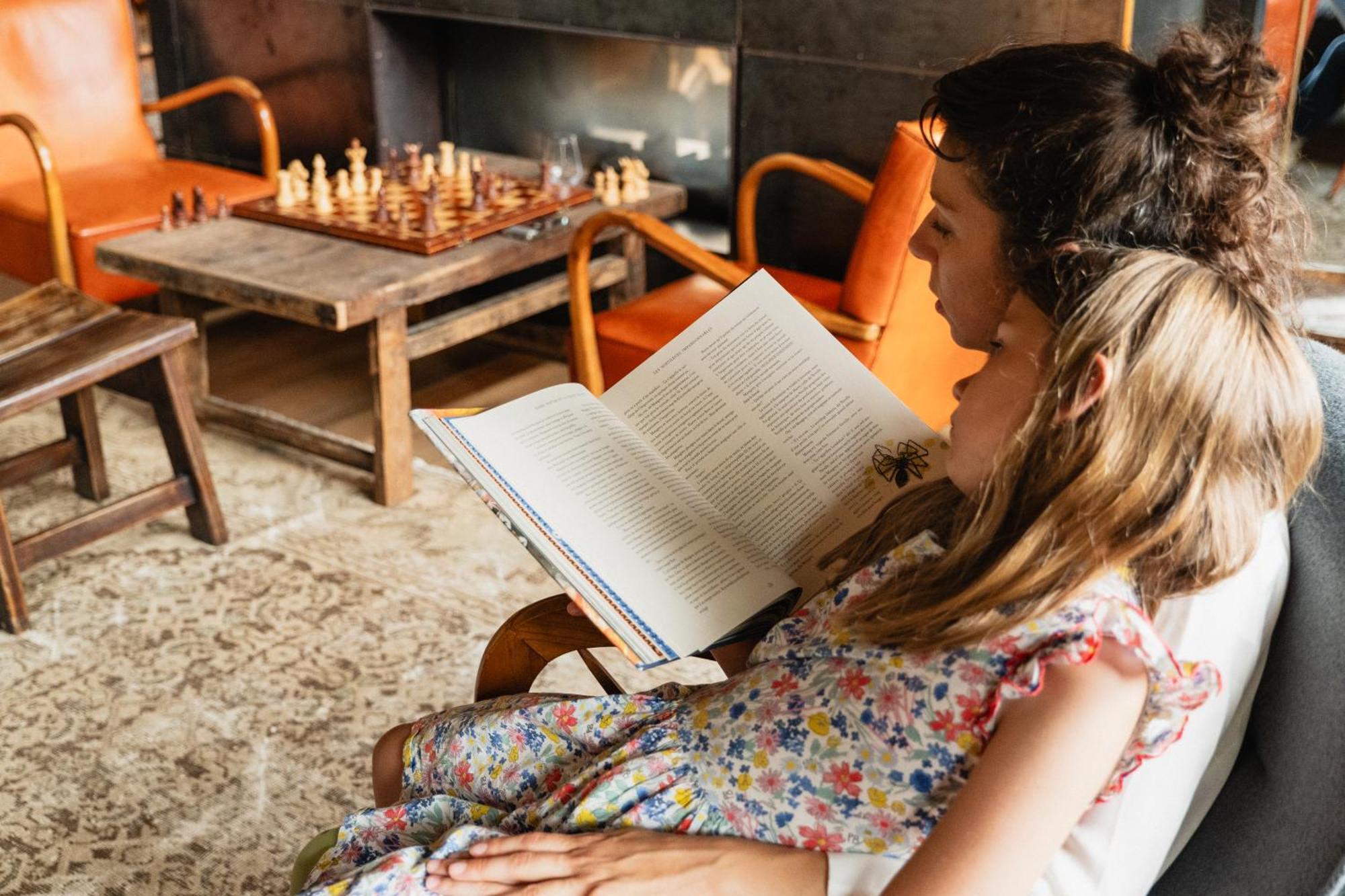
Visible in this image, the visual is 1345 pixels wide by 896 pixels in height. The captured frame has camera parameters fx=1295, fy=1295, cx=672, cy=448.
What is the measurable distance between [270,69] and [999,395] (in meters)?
3.60

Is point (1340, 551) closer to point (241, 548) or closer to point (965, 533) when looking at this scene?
point (965, 533)

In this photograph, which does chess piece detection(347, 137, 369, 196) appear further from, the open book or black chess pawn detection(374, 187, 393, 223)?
the open book

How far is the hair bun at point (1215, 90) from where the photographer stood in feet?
3.31

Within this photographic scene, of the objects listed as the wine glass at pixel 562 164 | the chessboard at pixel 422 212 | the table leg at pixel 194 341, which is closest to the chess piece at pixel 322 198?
the chessboard at pixel 422 212

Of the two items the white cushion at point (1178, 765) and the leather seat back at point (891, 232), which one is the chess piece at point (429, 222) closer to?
the leather seat back at point (891, 232)

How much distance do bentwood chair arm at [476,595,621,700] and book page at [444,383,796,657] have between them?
0.17 m

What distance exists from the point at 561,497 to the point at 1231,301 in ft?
1.91

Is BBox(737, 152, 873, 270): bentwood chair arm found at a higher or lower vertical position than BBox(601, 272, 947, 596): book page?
lower

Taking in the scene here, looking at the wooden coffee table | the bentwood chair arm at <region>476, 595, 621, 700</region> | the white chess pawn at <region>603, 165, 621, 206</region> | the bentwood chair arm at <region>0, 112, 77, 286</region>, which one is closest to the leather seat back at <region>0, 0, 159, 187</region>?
the bentwood chair arm at <region>0, 112, 77, 286</region>

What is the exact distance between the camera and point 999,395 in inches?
38.2

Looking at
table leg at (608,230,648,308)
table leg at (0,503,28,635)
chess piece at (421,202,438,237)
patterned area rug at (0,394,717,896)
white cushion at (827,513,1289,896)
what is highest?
white cushion at (827,513,1289,896)

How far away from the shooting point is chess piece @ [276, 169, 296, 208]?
3.12 meters

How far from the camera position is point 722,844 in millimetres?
1028

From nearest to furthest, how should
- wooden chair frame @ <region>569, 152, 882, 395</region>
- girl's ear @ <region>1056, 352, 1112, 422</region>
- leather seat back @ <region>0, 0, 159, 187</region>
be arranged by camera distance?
girl's ear @ <region>1056, 352, 1112, 422</region>, wooden chair frame @ <region>569, 152, 882, 395</region>, leather seat back @ <region>0, 0, 159, 187</region>
